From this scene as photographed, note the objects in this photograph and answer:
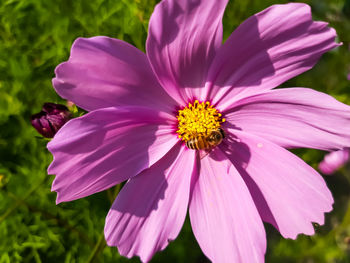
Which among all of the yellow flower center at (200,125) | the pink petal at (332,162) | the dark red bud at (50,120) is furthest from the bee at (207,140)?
the pink petal at (332,162)

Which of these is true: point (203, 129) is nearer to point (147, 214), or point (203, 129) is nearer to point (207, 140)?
point (207, 140)

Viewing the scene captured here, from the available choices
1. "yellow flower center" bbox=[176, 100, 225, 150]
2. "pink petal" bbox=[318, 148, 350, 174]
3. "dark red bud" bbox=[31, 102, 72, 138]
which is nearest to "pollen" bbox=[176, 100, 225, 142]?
"yellow flower center" bbox=[176, 100, 225, 150]

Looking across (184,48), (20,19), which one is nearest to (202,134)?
(184,48)

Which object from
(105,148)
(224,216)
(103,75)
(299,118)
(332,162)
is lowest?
(332,162)

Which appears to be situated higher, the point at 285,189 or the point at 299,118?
the point at 299,118

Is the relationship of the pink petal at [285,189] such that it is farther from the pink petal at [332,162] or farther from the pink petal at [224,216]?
the pink petal at [332,162]

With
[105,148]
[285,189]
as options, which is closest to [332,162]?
[285,189]
